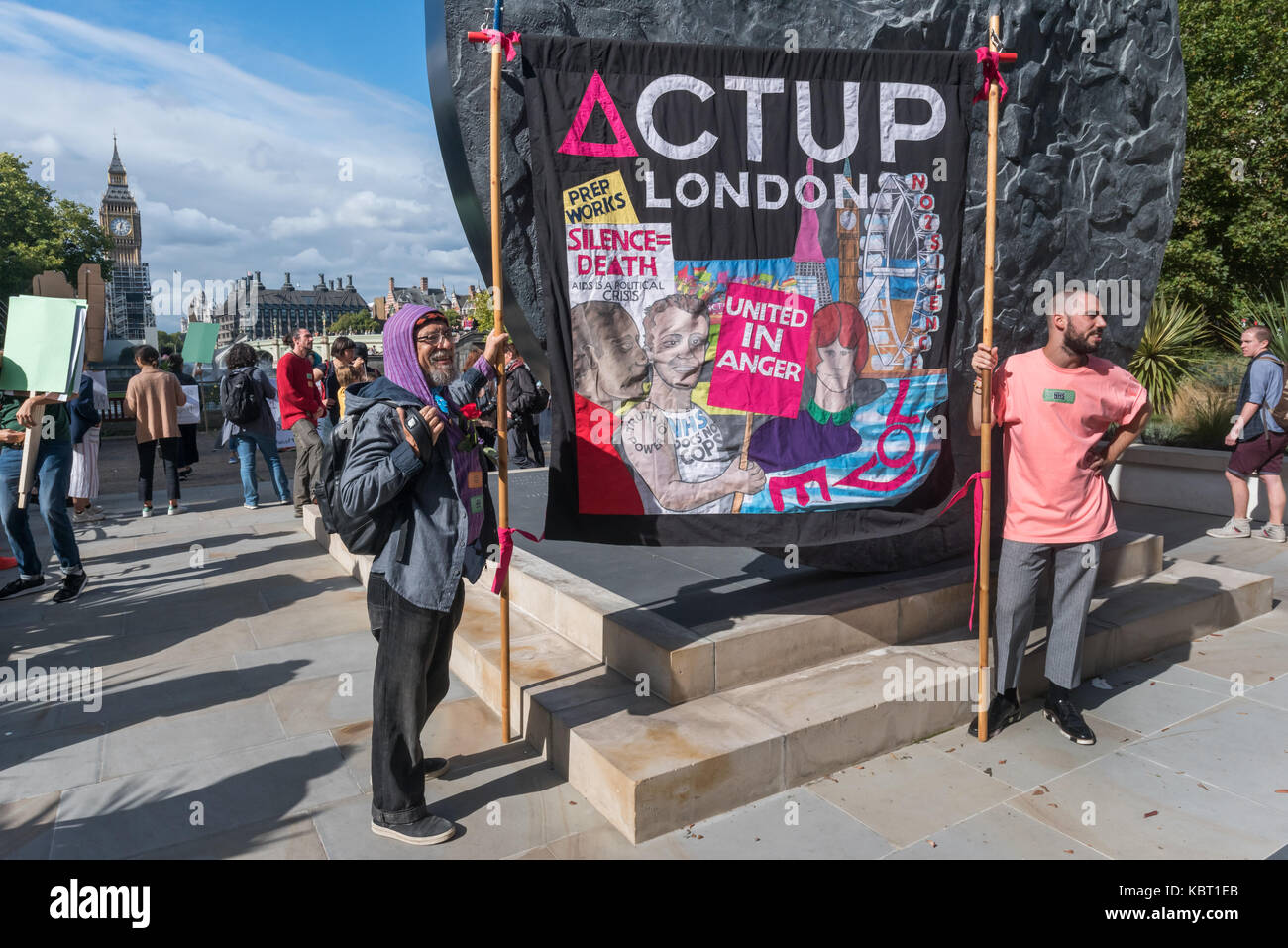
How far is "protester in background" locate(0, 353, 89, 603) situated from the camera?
6.23 meters

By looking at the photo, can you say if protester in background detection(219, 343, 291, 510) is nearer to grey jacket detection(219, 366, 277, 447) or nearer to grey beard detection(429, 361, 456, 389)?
grey jacket detection(219, 366, 277, 447)

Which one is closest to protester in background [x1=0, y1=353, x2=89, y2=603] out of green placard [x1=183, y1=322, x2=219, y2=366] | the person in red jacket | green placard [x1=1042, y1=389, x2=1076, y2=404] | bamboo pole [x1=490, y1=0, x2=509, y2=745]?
the person in red jacket

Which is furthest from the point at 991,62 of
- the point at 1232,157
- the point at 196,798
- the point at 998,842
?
the point at 1232,157

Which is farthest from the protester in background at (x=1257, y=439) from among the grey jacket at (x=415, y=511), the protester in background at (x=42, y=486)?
the protester in background at (x=42, y=486)

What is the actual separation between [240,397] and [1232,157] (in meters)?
17.2

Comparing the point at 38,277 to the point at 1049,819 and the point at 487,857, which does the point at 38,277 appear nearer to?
the point at 487,857

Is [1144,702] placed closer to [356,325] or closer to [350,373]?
[350,373]

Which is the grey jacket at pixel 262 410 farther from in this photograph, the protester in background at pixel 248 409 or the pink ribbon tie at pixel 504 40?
the pink ribbon tie at pixel 504 40

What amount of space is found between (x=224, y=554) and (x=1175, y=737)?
7680 mm

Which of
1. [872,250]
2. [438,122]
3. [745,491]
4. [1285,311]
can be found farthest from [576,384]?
[1285,311]

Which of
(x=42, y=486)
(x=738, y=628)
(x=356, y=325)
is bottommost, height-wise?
(x=738, y=628)

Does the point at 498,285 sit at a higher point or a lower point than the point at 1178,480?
higher

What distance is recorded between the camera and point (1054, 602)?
4.06m

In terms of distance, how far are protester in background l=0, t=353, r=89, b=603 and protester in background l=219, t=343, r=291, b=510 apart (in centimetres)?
269
